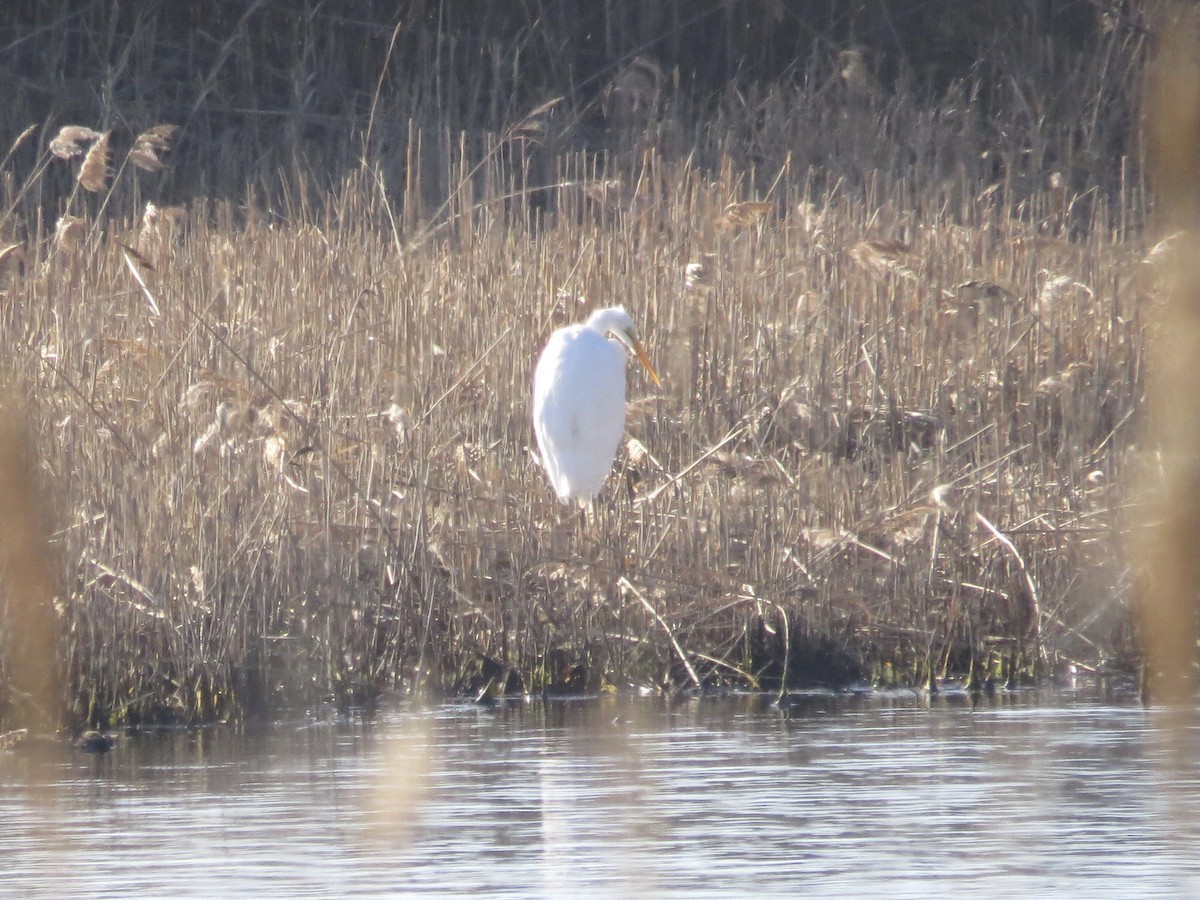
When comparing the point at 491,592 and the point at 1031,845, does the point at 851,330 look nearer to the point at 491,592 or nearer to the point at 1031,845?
the point at 491,592

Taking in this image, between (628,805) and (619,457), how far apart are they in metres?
2.67

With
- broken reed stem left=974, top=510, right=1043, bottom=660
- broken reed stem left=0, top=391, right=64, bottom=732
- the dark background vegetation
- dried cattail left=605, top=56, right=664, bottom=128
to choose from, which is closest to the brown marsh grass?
broken reed stem left=974, top=510, right=1043, bottom=660

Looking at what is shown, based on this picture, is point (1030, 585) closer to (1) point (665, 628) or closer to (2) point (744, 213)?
(1) point (665, 628)

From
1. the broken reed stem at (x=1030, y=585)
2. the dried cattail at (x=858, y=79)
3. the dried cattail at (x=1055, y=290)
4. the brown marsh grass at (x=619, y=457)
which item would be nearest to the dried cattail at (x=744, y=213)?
the brown marsh grass at (x=619, y=457)

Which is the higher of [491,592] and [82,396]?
[82,396]

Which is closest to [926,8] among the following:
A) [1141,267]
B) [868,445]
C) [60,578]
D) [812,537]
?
[1141,267]

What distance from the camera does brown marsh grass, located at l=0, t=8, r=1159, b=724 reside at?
4590mm

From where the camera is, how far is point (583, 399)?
6000mm

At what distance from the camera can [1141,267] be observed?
20.8ft

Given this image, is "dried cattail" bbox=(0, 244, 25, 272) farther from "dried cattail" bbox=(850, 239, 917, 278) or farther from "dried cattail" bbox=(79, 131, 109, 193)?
"dried cattail" bbox=(850, 239, 917, 278)

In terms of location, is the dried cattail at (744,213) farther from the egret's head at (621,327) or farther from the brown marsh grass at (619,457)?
the egret's head at (621,327)

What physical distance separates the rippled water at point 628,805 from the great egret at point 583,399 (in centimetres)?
133

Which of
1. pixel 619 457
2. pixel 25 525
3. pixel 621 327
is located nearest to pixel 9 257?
pixel 619 457

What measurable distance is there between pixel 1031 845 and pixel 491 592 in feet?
6.82
